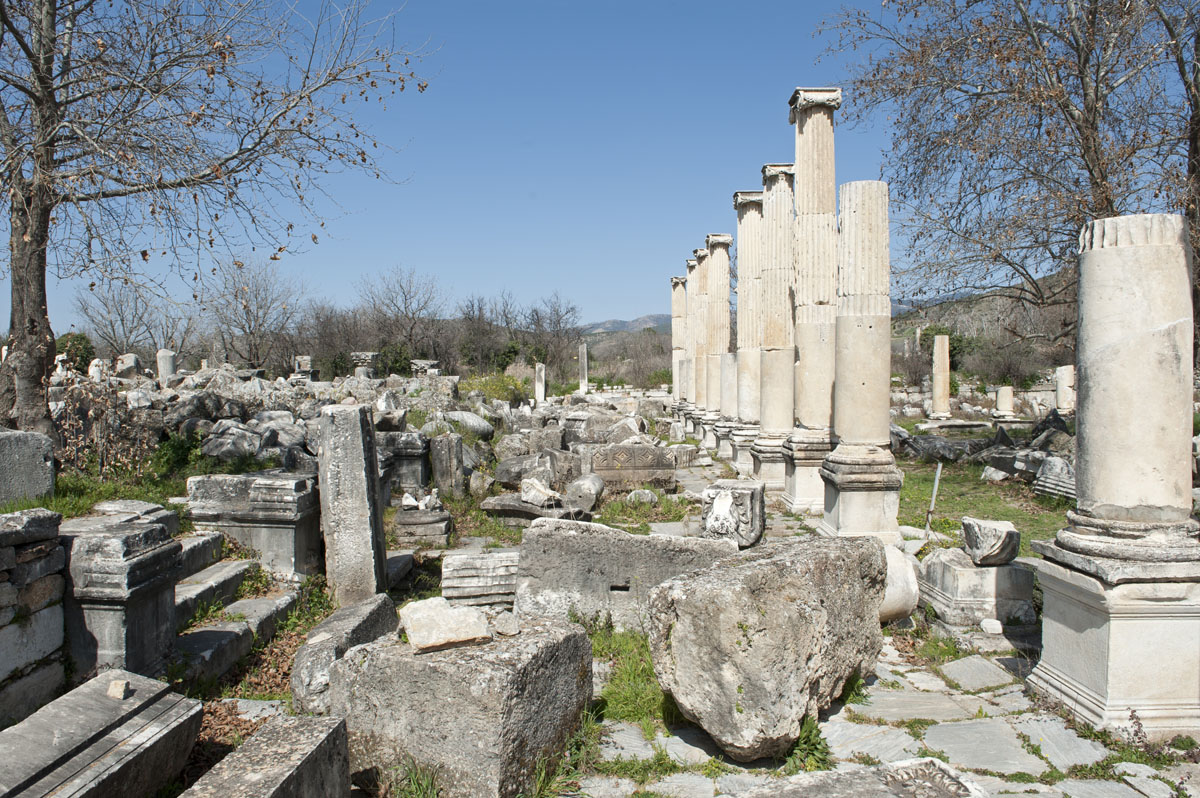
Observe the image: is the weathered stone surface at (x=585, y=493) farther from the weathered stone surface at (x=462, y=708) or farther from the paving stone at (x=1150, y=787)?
the paving stone at (x=1150, y=787)

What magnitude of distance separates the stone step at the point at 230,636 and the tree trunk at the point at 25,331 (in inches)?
182

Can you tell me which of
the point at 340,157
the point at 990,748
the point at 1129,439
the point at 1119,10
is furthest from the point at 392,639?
the point at 1119,10

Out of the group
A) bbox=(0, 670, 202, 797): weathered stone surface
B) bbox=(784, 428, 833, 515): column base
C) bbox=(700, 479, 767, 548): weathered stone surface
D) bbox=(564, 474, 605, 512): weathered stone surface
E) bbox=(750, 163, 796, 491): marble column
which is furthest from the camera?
bbox=(750, 163, 796, 491): marble column

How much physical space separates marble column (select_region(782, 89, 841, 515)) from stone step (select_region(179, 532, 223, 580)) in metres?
6.61

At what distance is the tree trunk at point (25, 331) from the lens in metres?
8.35

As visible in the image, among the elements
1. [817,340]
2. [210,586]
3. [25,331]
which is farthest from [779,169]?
[25,331]

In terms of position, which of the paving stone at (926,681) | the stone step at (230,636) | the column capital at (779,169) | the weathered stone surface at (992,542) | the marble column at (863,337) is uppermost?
the column capital at (779,169)

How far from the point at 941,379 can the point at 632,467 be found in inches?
723

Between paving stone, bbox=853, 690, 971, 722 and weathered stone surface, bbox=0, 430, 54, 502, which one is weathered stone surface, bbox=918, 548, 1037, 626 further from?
weathered stone surface, bbox=0, 430, 54, 502

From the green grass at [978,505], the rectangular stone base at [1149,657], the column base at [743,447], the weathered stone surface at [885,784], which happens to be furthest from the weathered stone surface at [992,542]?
the column base at [743,447]

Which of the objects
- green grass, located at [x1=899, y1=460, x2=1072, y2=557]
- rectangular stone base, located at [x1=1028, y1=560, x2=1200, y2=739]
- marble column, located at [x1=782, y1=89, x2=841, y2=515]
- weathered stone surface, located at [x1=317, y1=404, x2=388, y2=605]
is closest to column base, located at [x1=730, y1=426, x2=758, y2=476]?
green grass, located at [x1=899, y1=460, x2=1072, y2=557]

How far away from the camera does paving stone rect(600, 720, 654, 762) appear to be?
3879mm

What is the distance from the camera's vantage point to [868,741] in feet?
13.1

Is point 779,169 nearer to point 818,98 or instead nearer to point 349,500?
point 818,98
